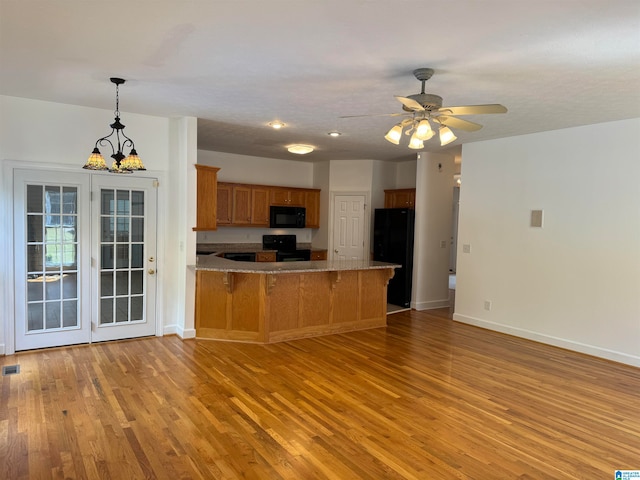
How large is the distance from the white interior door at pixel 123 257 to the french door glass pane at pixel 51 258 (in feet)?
0.73

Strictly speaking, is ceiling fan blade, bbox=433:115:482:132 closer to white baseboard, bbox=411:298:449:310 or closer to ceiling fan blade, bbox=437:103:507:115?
ceiling fan blade, bbox=437:103:507:115

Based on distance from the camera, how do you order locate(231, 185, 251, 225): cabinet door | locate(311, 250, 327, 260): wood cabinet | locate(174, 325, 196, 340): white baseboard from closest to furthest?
locate(174, 325, 196, 340): white baseboard
locate(231, 185, 251, 225): cabinet door
locate(311, 250, 327, 260): wood cabinet

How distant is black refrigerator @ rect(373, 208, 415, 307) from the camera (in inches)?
282

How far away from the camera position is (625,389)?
387 cm

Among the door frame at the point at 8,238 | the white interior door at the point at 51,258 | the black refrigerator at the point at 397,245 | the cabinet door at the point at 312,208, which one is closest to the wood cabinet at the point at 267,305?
the white interior door at the point at 51,258

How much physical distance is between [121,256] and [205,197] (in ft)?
3.93

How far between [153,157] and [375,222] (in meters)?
4.12

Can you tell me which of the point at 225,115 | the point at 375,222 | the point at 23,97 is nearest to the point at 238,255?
the point at 375,222

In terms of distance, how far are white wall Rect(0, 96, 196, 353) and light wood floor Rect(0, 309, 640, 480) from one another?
2.61ft

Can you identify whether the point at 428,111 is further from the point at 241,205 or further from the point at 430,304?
the point at 241,205

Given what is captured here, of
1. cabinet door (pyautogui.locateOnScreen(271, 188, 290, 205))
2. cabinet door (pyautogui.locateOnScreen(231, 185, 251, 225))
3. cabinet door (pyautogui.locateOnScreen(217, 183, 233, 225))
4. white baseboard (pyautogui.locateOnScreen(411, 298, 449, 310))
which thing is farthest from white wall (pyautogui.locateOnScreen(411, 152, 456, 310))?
cabinet door (pyautogui.locateOnScreen(217, 183, 233, 225))

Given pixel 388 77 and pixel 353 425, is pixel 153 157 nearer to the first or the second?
pixel 388 77

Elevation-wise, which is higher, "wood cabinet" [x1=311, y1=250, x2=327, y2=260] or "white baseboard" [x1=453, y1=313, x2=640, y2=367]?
"wood cabinet" [x1=311, y1=250, x2=327, y2=260]

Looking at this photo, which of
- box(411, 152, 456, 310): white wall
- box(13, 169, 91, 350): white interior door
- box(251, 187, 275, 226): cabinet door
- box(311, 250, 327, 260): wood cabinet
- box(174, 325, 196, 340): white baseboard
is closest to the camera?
box(13, 169, 91, 350): white interior door
